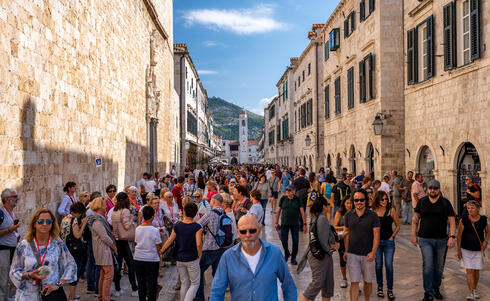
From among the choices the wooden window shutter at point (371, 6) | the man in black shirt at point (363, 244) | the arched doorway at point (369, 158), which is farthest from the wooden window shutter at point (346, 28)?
the man in black shirt at point (363, 244)

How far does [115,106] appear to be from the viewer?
13.7m

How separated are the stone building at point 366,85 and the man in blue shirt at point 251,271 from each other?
15.0 metres

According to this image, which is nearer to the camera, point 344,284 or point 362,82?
point 344,284

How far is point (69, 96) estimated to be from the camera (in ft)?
31.3

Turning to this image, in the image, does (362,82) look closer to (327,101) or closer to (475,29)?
(327,101)

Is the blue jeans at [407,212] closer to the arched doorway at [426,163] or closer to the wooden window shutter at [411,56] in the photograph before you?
the arched doorway at [426,163]

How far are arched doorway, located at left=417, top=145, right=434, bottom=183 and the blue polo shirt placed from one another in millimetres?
12176

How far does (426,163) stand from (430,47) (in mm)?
3845

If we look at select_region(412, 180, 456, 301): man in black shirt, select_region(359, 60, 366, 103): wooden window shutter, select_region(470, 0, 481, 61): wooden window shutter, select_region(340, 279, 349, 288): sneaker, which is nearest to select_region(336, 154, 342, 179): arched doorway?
select_region(359, 60, 366, 103): wooden window shutter

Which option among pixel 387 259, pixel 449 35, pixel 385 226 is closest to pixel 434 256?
pixel 387 259

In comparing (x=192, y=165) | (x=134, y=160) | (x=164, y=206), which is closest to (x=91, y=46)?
(x=164, y=206)

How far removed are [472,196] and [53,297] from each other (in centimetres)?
869

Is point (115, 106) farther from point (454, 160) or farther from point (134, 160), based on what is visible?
point (454, 160)

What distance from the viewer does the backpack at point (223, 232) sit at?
6.45 meters
